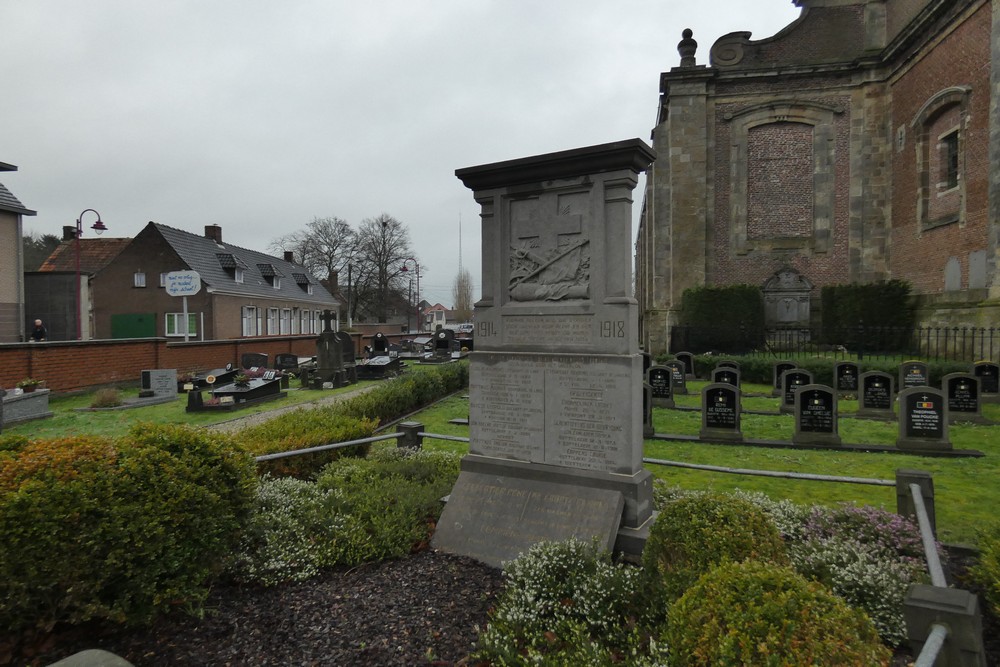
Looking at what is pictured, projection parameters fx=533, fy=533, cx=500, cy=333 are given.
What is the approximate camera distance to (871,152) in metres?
22.0

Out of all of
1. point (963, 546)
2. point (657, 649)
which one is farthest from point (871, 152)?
point (657, 649)

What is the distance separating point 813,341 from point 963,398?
11.5 m

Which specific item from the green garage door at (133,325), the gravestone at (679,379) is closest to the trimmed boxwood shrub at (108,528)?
the gravestone at (679,379)

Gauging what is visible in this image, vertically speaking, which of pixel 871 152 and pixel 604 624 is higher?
pixel 871 152

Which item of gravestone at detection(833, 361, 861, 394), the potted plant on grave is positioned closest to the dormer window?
the potted plant on grave

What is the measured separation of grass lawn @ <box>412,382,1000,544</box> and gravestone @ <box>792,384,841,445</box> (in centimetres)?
37

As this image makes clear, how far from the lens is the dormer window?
40.5m

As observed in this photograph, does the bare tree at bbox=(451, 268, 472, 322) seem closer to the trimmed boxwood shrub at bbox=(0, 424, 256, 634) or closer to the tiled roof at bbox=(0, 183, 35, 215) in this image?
the tiled roof at bbox=(0, 183, 35, 215)

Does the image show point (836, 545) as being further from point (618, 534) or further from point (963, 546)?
point (618, 534)

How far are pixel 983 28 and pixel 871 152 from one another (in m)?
5.91

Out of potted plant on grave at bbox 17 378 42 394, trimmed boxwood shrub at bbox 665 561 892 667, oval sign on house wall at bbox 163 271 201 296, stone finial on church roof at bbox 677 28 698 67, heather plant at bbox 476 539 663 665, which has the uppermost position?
stone finial on church roof at bbox 677 28 698 67

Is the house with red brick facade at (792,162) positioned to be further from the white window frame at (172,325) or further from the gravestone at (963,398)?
the white window frame at (172,325)

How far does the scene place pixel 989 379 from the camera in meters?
12.5

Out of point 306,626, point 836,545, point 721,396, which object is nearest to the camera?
point 306,626
